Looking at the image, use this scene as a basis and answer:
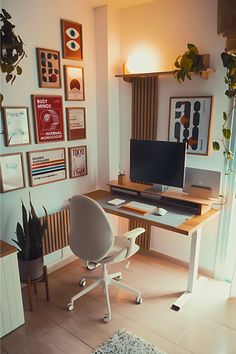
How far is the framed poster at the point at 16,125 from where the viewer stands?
2199mm

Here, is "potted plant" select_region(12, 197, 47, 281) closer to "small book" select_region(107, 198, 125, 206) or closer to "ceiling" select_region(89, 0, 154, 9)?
"small book" select_region(107, 198, 125, 206)

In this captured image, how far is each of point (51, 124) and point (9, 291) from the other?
4.65ft

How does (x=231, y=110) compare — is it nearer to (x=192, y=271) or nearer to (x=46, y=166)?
(x=192, y=271)

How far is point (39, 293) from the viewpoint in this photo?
96.7 inches

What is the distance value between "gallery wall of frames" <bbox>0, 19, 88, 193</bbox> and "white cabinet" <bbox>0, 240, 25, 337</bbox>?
576 mm

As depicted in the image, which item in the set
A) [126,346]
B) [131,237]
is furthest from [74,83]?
[126,346]

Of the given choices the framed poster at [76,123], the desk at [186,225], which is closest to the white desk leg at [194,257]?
the desk at [186,225]

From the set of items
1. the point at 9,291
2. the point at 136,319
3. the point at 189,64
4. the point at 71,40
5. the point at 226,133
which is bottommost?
the point at 136,319

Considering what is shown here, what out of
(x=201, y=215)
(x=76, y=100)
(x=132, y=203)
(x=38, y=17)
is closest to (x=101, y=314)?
(x=132, y=203)

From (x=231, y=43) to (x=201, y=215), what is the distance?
133cm

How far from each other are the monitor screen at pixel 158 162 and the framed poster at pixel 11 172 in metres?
1.01

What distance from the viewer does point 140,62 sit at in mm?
2783

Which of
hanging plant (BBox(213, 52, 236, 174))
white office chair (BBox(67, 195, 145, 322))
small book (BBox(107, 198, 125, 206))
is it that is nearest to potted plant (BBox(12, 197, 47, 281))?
white office chair (BBox(67, 195, 145, 322))

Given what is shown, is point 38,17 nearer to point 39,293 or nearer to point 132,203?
point 132,203
